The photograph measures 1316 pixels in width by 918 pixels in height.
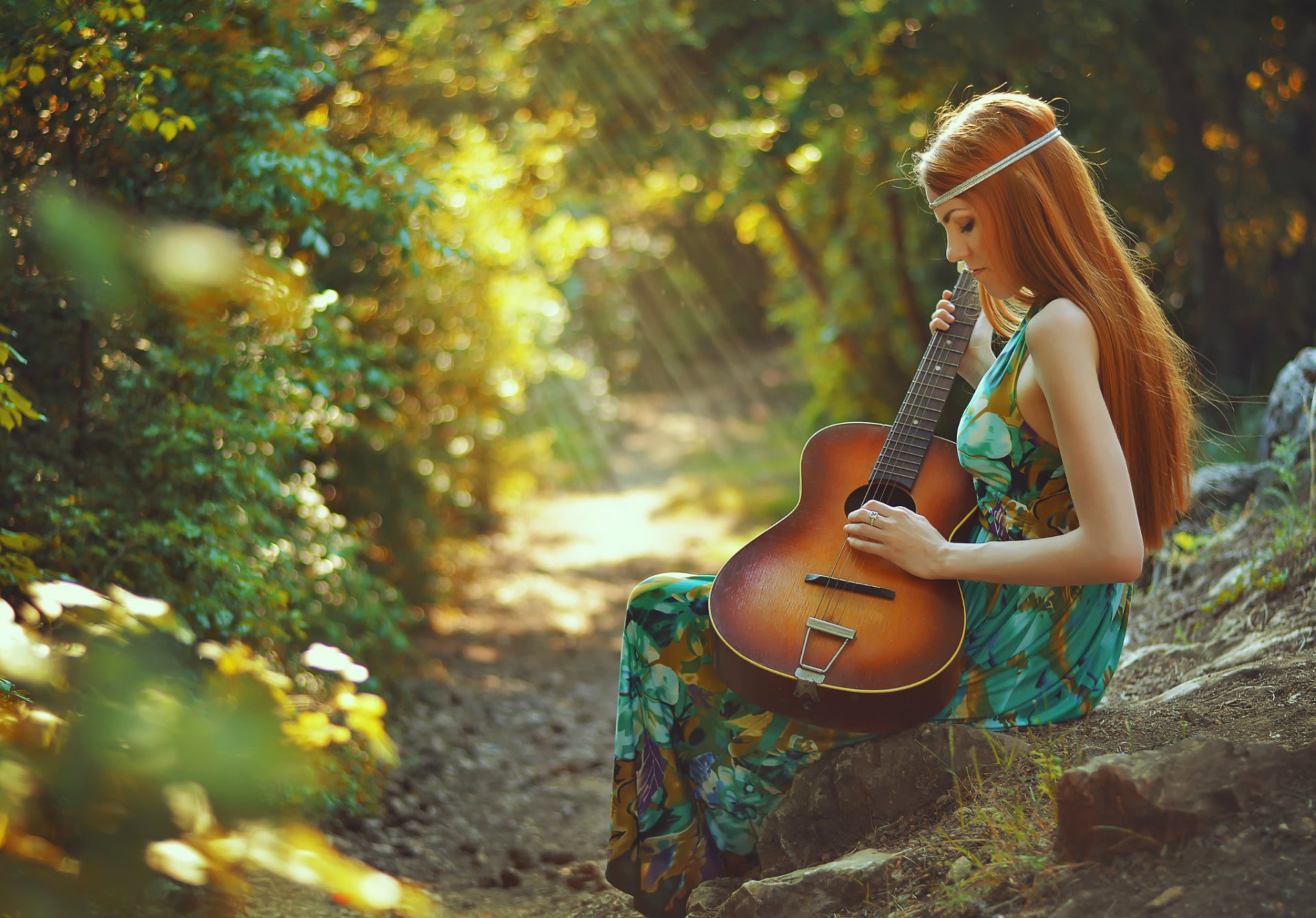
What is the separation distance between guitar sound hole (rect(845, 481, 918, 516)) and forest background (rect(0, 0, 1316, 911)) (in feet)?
4.12

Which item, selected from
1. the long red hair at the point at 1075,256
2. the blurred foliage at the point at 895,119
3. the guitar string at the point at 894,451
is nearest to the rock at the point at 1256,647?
the long red hair at the point at 1075,256

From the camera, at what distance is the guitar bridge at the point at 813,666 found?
202 cm

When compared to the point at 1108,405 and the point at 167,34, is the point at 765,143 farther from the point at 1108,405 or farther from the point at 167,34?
the point at 1108,405

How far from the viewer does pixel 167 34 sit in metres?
2.91

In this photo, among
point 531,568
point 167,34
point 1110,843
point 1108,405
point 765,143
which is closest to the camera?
point 1110,843

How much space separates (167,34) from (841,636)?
2.53m

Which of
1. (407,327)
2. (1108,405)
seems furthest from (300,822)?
(407,327)

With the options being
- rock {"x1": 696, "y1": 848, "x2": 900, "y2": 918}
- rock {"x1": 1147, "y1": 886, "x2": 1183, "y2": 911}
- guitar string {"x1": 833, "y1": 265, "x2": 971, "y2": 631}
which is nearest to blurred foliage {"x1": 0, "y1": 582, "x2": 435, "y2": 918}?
rock {"x1": 696, "y1": 848, "x2": 900, "y2": 918}

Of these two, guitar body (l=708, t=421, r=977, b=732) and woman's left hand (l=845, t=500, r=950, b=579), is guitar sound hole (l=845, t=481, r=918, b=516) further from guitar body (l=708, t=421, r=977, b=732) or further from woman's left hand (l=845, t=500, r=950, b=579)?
woman's left hand (l=845, t=500, r=950, b=579)

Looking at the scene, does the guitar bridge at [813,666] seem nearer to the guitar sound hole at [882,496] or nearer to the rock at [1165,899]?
the guitar sound hole at [882,496]

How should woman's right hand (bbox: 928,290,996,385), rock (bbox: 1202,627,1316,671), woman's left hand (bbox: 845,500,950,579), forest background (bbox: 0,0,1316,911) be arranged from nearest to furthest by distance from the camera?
woman's left hand (bbox: 845,500,950,579) → woman's right hand (bbox: 928,290,996,385) → rock (bbox: 1202,627,1316,671) → forest background (bbox: 0,0,1316,911)

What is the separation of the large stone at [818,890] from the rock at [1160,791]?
0.38 meters

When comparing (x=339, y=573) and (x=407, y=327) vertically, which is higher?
(x=407, y=327)

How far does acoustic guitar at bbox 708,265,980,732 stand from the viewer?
80.6 inches
